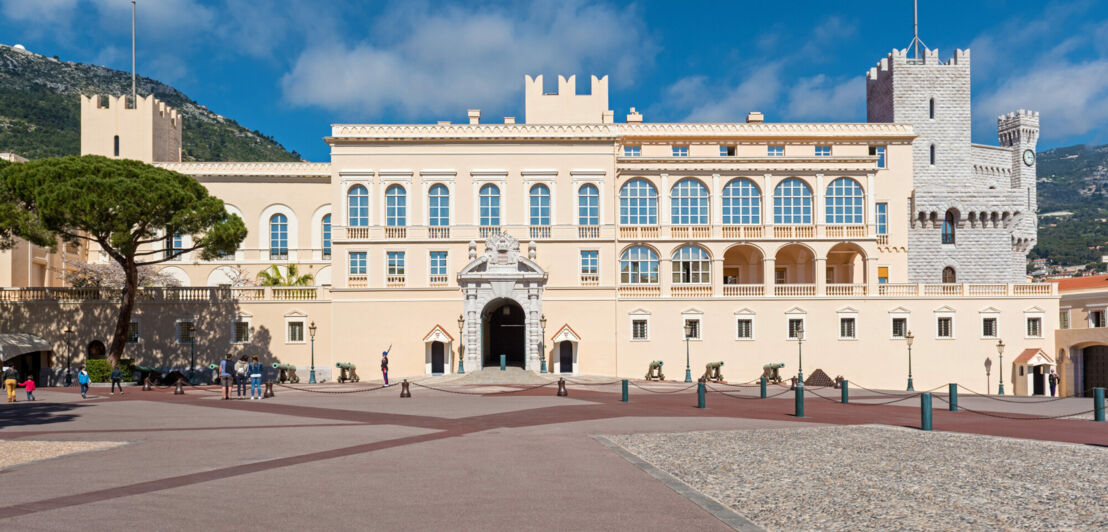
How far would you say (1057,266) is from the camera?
140 metres

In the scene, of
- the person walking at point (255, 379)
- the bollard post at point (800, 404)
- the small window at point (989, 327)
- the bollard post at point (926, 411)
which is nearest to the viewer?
the bollard post at point (926, 411)

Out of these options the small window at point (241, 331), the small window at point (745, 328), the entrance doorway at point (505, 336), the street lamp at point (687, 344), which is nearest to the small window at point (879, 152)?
the small window at point (745, 328)

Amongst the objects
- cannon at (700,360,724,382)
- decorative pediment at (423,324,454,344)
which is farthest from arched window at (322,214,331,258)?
cannon at (700,360,724,382)

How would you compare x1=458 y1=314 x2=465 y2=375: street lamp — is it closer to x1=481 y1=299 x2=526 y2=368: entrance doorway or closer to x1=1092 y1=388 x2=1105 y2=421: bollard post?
x1=481 y1=299 x2=526 y2=368: entrance doorway

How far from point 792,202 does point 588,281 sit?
12.9 metres

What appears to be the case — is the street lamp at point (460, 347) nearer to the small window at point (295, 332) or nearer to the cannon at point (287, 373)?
the cannon at point (287, 373)

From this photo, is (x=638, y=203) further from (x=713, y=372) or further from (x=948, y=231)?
(x=948, y=231)

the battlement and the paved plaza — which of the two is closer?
the paved plaza

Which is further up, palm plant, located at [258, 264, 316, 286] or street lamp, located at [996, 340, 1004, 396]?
palm plant, located at [258, 264, 316, 286]

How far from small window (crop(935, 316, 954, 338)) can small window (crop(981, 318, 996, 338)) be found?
1.88 meters

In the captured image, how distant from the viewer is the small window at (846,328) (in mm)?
49438

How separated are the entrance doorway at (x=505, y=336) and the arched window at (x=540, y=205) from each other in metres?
5.40

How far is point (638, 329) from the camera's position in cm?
4916

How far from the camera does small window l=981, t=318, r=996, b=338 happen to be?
49750 millimetres
